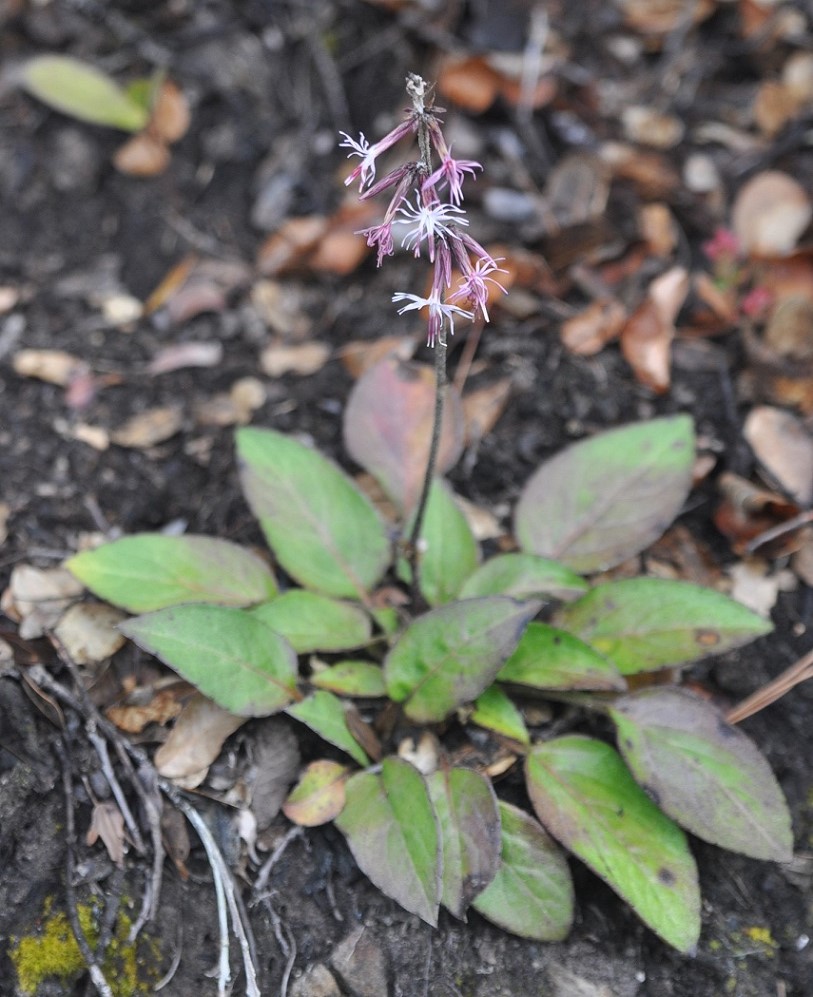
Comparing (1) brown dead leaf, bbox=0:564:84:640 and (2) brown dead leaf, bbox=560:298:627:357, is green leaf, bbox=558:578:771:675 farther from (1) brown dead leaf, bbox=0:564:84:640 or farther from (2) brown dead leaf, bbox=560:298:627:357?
(1) brown dead leaf, bbox=0:564:84:640

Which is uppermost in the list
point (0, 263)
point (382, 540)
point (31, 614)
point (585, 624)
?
point (0, 263)

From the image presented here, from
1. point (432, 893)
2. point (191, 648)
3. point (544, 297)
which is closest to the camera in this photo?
point (432, 893)

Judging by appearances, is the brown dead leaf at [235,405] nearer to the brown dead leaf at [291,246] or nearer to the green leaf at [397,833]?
the brown dead leaf at [291,246]

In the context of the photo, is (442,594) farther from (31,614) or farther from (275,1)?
(275,1)

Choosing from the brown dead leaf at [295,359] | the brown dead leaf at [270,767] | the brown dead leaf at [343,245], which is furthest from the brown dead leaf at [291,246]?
the brown dead leaf at [270,767]

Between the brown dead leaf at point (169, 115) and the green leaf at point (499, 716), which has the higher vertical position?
the brown dead leaf at point (169, 115)

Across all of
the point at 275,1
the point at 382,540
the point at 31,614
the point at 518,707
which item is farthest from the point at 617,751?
the point at 275,1

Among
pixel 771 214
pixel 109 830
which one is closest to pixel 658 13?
pixel 771 214
